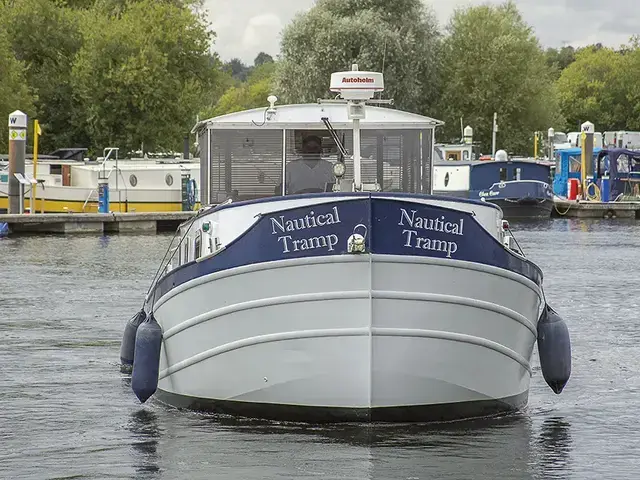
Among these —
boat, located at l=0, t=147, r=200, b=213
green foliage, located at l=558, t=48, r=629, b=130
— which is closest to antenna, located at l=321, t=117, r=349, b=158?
boat, located at l=0, t=147, r=200, b=213

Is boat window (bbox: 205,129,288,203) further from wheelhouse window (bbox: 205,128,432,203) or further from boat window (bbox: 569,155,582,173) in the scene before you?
boat window (bbox: 569,155,582,173)

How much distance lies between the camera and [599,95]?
112 meters

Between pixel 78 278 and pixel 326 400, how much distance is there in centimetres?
1722

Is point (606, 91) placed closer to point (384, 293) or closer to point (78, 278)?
point (78, 278)

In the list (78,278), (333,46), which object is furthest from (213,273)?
(333,46)

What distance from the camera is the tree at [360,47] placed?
6944 centimetres

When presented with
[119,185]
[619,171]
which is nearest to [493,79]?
[619,171]

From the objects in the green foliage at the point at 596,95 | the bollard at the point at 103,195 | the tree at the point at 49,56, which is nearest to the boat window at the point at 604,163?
the bollard at the point at 103,195

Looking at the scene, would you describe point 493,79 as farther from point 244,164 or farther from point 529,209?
point 244,164

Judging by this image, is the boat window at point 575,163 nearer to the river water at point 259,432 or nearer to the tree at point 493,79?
the tree at point 493,79

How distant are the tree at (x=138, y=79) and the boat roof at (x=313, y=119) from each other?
47714mm

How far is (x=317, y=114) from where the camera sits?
14.5 metres

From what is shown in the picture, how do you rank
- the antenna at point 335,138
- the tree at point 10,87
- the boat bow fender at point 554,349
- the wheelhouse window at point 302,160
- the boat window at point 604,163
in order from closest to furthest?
the boat bow fender at point 554,349, the antenna at point 335,138, the wheelhouse window at point 302,160, the tree at point 10,87, the boat window at point 604,163

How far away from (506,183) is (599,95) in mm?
61986
